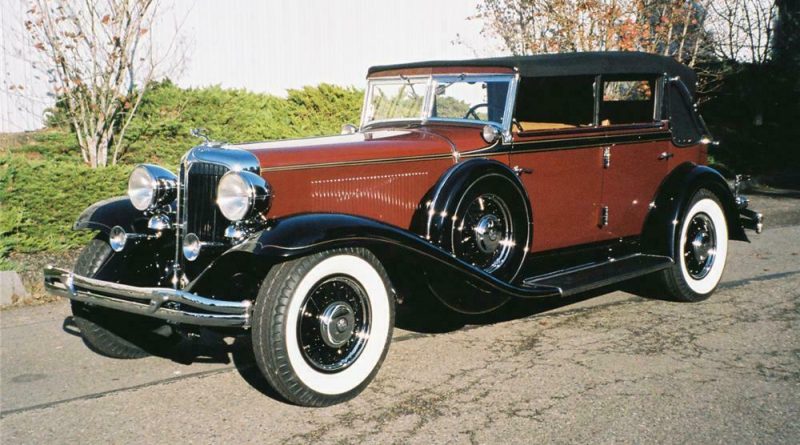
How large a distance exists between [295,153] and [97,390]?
5.21 feet

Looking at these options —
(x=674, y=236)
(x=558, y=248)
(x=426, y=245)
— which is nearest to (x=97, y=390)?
(x=426, y=245)

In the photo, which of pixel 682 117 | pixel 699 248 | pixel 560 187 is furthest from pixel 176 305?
pixel 682 117

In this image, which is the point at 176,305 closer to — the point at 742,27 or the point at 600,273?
the point at 600,273

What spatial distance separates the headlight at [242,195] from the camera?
3820mm

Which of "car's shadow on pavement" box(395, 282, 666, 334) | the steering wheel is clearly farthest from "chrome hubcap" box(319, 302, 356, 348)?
the steering wheel

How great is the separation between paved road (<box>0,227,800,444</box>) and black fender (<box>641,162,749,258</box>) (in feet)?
1.69

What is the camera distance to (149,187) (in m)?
4.35

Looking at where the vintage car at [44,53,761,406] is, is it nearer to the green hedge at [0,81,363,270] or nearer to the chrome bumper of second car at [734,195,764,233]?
the chrome bumper of second car at [734,195,764,233]

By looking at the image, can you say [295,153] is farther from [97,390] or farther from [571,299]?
[571,299]

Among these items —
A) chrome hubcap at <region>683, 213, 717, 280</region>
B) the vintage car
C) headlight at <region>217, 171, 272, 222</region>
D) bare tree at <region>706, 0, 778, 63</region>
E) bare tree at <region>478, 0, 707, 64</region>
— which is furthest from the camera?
bare tree at <region>706, 0, 778, 63</region>

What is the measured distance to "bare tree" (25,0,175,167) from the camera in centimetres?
754

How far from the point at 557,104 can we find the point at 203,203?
Result: 8.92 feet

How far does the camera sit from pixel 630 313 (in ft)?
17.9

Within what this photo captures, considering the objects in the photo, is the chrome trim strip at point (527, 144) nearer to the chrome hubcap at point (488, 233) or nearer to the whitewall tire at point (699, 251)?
the chrome hubcap at point (488, 233)
